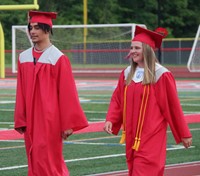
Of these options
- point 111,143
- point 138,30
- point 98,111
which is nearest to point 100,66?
point 98,111

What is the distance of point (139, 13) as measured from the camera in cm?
6194

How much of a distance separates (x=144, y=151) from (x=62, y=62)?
3.65 feet

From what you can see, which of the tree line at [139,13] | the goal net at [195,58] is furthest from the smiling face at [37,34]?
the tree line at [139,13]

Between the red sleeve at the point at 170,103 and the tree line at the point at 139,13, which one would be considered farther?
the tree line at the point at 139,13

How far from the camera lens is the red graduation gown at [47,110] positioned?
8227 mm

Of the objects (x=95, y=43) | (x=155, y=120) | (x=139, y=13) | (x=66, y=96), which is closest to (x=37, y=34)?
(x=66, y=96)

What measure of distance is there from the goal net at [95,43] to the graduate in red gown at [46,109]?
92.6 feet

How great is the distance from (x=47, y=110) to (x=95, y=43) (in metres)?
30.2

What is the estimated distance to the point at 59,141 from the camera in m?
8.38

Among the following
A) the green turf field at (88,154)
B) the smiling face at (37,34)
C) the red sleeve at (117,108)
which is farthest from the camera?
the green turf field at (88,154)

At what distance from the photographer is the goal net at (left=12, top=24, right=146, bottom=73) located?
37312 mm

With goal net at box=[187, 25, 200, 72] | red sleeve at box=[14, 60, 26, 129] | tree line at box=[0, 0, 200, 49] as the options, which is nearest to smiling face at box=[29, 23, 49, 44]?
red sleeve at box=[14, 60, 26, 129]

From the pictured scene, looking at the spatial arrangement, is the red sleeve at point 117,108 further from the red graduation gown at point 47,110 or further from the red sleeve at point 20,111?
the red sleeve at point 20,111

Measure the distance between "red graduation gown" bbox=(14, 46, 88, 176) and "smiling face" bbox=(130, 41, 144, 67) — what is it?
614mm
